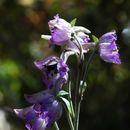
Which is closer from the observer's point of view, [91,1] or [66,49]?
[66,49]

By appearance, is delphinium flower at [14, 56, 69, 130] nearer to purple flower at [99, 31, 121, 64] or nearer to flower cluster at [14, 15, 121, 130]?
flower cluster at [14, 15, 121, 130]

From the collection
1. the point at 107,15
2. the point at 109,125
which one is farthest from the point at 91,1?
the point at 109,125

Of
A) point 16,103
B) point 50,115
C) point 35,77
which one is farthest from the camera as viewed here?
point 35,77

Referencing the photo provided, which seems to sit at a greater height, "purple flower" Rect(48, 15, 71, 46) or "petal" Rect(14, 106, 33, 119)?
"purple flower" Rect(48, 15, 71, 46)

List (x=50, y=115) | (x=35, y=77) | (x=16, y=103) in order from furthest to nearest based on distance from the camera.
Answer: (x=35, y=77), (x=16, y=103), (x=50, y=115)

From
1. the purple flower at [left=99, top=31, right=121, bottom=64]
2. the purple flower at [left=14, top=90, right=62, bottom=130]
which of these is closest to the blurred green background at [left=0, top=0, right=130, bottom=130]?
the purple flower at [left=99, top=31, right=121, bottom=64]

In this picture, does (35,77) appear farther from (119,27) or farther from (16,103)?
(119,27)

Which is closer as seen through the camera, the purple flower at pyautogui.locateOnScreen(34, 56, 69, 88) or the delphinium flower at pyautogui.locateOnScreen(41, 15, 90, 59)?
the purple flower at pyautogui.locateOnScreen(34, 56, 69, 88)

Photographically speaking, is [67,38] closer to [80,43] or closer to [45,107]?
[80,43]

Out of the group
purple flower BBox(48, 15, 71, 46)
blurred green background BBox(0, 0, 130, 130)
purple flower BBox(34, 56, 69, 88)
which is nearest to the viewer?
purple flower BBox(34, 56, 69, 88)
